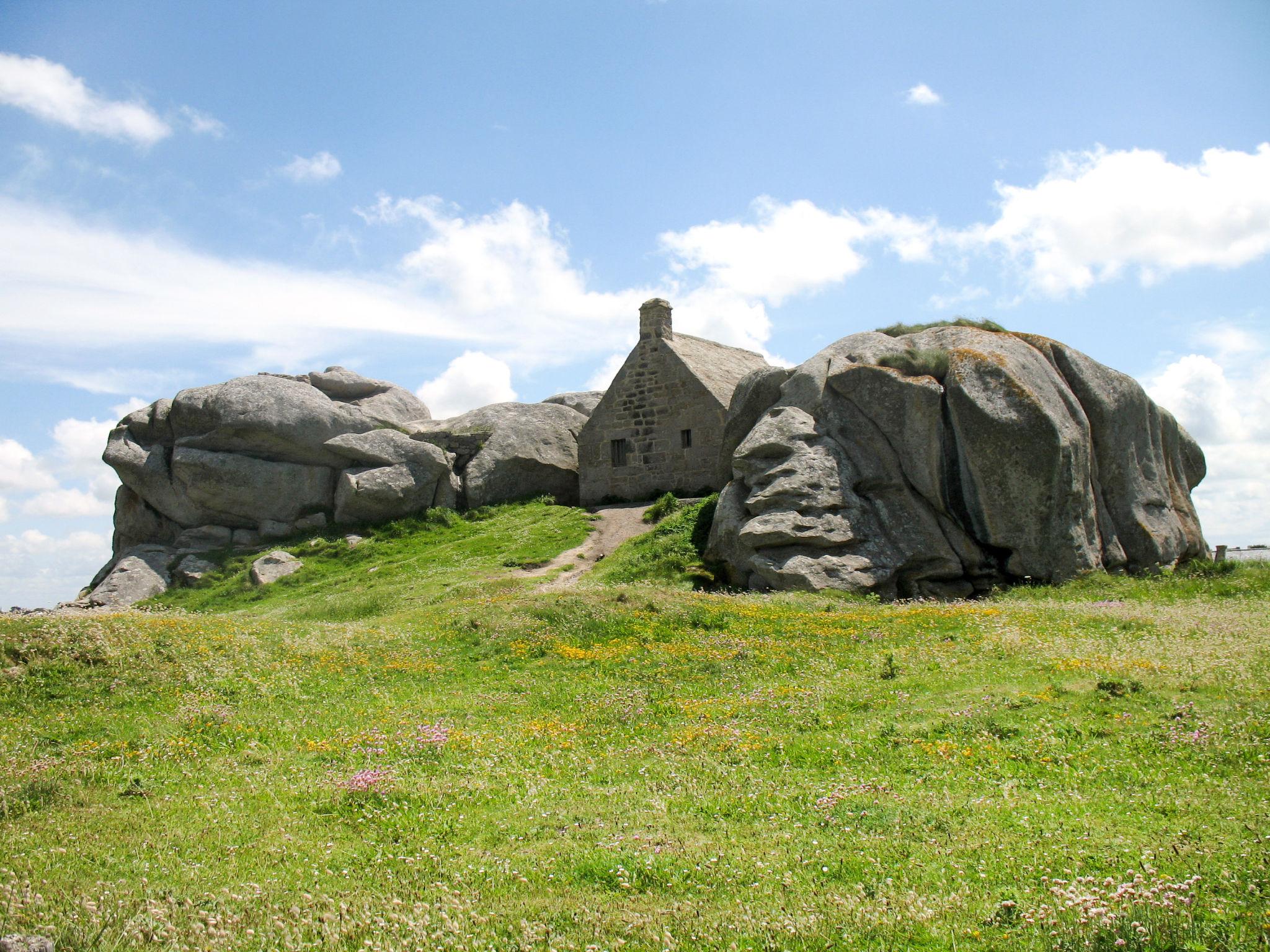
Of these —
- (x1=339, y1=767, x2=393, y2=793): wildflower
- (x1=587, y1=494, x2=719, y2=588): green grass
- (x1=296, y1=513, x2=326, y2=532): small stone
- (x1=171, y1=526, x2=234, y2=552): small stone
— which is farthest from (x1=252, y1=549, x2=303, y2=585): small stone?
(x1=339, y1=767, x2=393, y2=793): wildflower

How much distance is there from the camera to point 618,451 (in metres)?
42.4

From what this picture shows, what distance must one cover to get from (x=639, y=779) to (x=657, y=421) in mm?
30209

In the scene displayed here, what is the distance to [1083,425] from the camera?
3072cm

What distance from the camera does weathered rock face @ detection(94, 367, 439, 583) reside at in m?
39.9

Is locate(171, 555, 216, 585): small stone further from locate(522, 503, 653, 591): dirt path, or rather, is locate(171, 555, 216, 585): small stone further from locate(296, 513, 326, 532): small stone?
locate(522, 503, 653, 591): dirt path

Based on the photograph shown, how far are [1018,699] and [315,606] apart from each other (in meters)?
21.0

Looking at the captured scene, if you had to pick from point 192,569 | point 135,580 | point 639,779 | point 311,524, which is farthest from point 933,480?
point 135,580

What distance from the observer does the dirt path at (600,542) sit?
30.7m

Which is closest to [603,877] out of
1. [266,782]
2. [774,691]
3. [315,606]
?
[266,782]

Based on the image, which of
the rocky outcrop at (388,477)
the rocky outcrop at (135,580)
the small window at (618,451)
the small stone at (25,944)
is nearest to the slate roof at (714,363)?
the small window at (618,451)

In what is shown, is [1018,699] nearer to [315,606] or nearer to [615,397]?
[315,606]

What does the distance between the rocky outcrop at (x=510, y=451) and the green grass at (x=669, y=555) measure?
1086cm

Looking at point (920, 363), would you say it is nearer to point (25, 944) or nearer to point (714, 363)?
point (714, 363)

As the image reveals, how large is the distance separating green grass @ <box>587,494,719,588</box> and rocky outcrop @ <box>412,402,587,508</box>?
1086 cm
